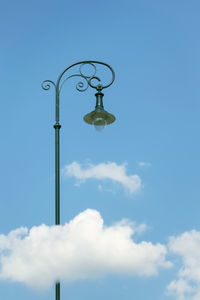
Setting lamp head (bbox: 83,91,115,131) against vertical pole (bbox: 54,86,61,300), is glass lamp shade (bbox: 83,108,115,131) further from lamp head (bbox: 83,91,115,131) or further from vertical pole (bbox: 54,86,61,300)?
vertical pole (bbox: 54,86,61,300)

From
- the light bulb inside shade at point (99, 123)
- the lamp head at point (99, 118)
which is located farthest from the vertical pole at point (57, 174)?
the light bulb inside shade at point (99, 123)

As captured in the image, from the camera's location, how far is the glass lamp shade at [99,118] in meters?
12.2

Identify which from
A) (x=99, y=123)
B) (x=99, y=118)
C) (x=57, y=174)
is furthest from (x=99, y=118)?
(x=57, y=174)

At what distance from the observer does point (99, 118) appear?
40.1 ft

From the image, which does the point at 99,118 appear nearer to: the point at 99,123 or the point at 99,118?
the point at 99,118

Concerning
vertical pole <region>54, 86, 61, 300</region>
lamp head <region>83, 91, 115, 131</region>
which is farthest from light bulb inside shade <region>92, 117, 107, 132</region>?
vertical pole <region>54, 86, 61, 300</region>

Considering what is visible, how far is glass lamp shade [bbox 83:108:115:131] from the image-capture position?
1221 centimetres

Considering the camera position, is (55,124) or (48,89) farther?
(48,89)

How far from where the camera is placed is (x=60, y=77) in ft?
40.7

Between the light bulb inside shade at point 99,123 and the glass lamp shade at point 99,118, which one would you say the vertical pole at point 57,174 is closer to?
the glass lamp shade at point 99,118

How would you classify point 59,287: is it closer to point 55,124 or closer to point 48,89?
point 55,124

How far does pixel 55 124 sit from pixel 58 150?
71cm

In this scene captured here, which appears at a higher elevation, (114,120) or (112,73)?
(112,73)

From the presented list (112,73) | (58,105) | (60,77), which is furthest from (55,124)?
(112,73)
